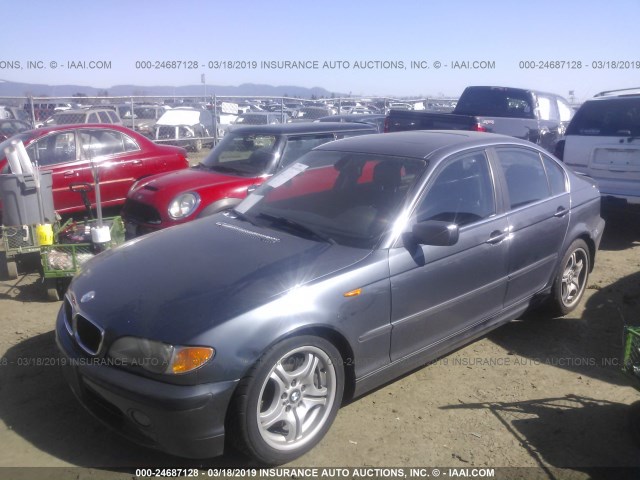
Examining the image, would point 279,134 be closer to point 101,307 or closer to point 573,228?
point 573,228

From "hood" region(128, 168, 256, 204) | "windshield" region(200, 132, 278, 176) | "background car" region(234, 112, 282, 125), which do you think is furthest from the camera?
"background car" region(234, 112, 282, 125)

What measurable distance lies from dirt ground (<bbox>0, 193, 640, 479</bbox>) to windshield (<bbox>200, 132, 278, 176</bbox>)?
278cm

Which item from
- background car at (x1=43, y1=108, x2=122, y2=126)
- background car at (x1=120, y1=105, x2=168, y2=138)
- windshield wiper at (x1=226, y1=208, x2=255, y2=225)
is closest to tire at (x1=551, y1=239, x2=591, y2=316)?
windshield wiper at (x1=226, y1=208, x2=255, y2=225)

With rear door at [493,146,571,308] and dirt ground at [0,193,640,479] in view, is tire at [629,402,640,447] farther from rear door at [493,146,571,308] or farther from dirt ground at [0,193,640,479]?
rear door at [493,146,571,308]

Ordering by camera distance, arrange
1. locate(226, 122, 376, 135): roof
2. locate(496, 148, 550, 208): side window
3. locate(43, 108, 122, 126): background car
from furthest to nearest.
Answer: locate(43, 108, 122, 126): background car → locate(226, 122, 376, 135): roof → locate(496, 148, 550, 208): side window

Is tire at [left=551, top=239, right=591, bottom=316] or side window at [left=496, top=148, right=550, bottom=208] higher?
side window at [left=496, top=148, right=550, bottom=208]

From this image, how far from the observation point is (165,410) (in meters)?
2.57

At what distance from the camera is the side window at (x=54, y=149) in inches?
306

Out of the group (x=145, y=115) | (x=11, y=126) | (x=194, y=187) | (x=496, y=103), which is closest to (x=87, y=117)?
(x=11, y=126)

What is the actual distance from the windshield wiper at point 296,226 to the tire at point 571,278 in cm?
230

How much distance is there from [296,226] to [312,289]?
805 mm

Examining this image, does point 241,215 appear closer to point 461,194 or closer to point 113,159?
point 461,194

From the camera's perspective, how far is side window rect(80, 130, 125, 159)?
8117mm

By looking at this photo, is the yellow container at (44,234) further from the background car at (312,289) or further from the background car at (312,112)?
the background car at (312,112)
